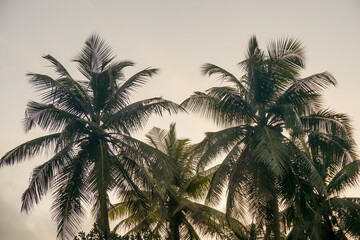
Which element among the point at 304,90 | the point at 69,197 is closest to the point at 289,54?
the point at 304,90

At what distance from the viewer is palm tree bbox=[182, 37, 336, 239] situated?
14.1m

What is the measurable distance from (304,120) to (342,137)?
1.44 m

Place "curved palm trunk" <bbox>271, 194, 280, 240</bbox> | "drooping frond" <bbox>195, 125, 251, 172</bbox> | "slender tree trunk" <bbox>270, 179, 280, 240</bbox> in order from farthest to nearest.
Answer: "drooping frond" <bbox>195, 125, 251, 172</bbox> < "slender tree trunk" <bbox>270, 179, 280, 240</bbox> < "curved palm trunk" <bbox>271, 194, 280, 240</bbox>

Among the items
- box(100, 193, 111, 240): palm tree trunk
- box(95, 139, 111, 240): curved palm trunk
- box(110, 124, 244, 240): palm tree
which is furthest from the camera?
box(110, 124, 244, 240): palm tree

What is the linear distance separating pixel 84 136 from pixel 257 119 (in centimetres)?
656

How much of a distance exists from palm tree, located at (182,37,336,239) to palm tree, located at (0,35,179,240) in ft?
6.81

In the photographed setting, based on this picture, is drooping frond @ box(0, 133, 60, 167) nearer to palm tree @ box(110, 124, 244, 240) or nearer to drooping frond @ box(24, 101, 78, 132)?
drooping frond @ box(24, 101, 78, 132)

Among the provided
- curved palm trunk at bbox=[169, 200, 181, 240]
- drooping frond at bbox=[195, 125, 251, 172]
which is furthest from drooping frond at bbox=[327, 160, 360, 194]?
curved palm trunk at bbox=[169, 200, 181, 240]

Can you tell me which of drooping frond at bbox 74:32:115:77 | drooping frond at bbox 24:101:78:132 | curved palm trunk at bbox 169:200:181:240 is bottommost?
curved palm trunk at bbox 169:200:181:240

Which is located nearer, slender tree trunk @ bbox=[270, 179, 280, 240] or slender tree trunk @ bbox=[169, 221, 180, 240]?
slender tree trunk @ bbox=[270, 179, 280, 240]

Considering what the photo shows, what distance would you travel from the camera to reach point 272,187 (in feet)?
46.5

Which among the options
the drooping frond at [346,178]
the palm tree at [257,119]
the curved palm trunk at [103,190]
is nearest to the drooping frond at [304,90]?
the palm tree at [257,119]

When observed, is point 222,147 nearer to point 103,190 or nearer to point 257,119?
point 257,119

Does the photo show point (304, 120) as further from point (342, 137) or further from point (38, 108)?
point (38, 108)
